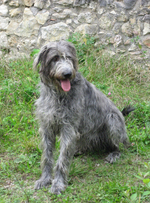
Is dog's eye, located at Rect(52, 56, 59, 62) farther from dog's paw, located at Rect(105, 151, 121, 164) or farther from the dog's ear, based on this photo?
dog's paw, located at Rect(105, 151, 121, 164)

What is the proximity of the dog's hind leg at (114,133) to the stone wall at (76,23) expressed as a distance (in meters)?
2.74

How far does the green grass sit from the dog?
0.27 metres

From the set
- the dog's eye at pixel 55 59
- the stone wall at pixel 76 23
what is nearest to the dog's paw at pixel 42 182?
the dog's eye at pixel 55 59

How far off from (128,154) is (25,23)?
460 centimetres

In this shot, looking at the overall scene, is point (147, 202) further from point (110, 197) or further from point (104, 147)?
point (104, 147)

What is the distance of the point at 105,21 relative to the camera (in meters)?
6.37

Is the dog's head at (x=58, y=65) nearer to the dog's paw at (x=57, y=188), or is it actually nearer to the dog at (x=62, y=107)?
the dog at (x=62, y=107)

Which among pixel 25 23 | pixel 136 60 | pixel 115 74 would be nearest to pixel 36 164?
pixel 115 74

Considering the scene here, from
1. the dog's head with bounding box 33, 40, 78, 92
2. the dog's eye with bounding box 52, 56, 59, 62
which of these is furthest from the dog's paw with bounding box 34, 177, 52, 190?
the dog's eye with bounding box 52, 56, 59, 62

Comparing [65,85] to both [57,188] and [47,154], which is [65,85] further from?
[57,188]

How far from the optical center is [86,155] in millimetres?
4137

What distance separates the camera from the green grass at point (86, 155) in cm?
300

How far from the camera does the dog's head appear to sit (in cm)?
293

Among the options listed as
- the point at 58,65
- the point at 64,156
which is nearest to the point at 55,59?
the point at 58,65
